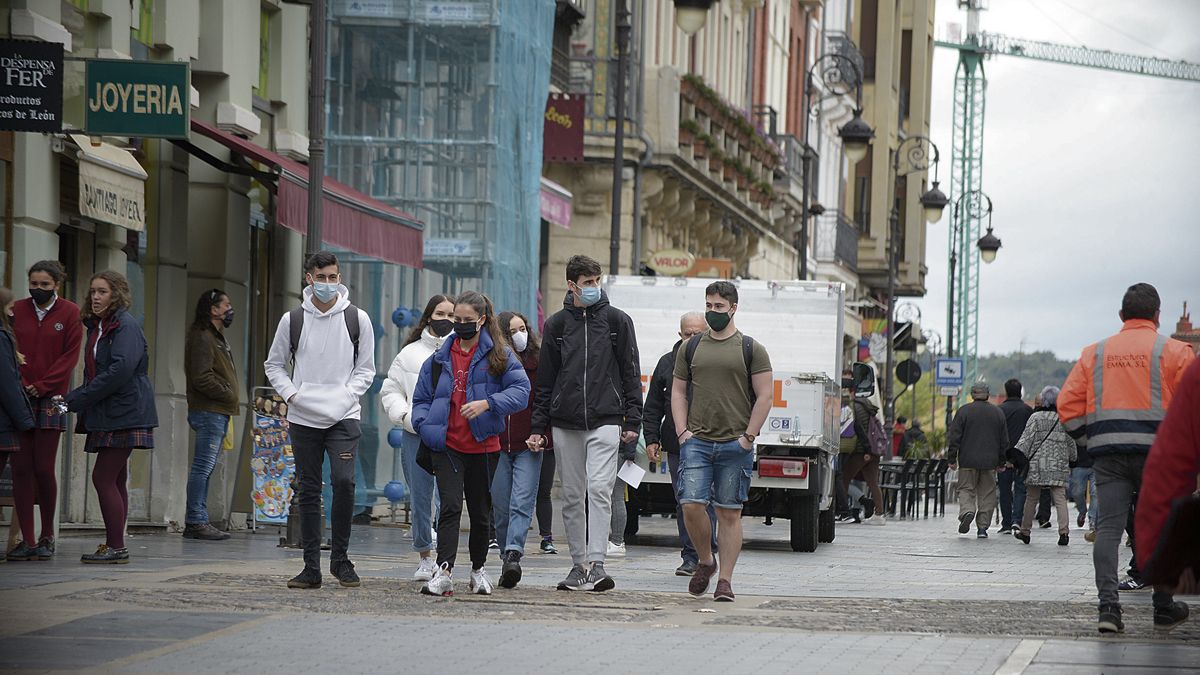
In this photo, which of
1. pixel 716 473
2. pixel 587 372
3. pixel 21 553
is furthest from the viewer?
pixel 21 553

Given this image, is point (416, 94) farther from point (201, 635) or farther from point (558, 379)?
point (201, 635)

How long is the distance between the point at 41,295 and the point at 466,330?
9.84ft

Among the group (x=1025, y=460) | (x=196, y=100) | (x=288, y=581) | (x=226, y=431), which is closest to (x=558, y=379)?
(x=288, y=581)

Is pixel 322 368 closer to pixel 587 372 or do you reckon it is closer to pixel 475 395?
pixel 475 395

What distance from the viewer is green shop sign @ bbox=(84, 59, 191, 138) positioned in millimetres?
15906

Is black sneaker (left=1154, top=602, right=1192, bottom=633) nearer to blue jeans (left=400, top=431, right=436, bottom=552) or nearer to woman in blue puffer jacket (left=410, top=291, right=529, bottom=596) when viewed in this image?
woman in blue puffer jacket (left=410, top=291, right=529, bottom=596)

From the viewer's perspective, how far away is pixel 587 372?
1372 cm

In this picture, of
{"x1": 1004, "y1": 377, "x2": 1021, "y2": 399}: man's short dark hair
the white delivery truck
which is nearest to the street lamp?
the white delivery truck

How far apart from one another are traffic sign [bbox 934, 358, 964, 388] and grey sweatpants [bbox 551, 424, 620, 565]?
39.7 meters

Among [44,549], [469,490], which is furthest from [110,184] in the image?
[469,490]

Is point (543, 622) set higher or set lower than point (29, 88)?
lower

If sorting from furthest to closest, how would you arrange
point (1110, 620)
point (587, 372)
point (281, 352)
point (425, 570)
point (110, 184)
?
point (110, 184), point (425, 570), point (587, 372), point (281, 352), point (1110, 620)

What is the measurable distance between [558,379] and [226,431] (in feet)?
19.2

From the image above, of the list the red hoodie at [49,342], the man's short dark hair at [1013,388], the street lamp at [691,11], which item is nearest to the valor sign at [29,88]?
the red hoodie at [49,342]
